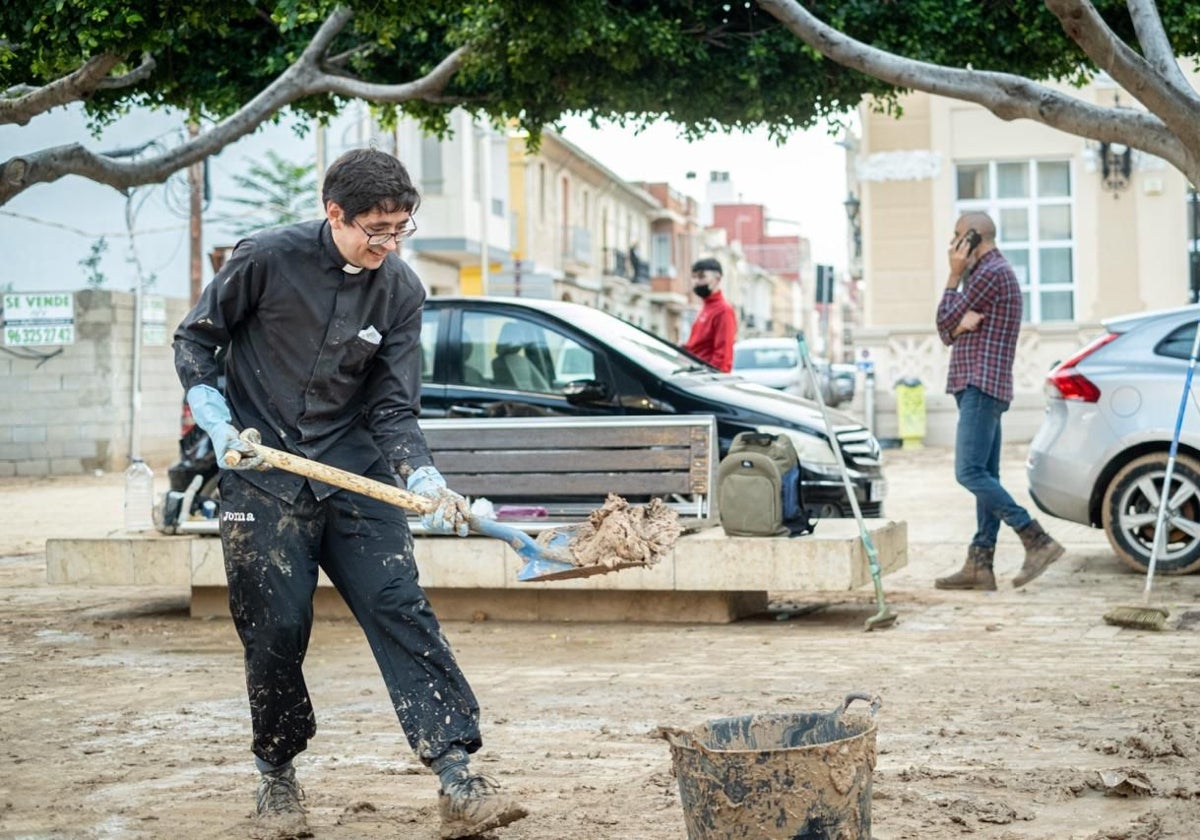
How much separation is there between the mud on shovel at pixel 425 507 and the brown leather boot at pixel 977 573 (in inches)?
230

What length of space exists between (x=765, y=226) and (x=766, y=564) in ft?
403

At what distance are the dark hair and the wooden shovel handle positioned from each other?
69 cm

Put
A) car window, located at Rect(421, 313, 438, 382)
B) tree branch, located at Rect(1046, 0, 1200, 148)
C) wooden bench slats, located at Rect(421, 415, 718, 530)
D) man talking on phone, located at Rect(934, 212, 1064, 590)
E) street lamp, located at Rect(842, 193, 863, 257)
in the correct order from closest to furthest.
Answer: tree branch, located at Rect(1046, 0, 1200, 148) → wooden bench slats, located at Rect(421, 415, 718, 530) → man talking on phone, located at Rect(934, 212, 1064, 590) → car window, located at Rect(421, 313, 438, 382) → street lamp, located at Rect(842, 193, 863, 257)

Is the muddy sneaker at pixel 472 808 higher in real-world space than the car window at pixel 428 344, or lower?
lower

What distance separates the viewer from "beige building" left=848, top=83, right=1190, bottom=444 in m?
27.3

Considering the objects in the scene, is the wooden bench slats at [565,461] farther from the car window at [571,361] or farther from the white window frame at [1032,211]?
the white window frame at [1032,211]

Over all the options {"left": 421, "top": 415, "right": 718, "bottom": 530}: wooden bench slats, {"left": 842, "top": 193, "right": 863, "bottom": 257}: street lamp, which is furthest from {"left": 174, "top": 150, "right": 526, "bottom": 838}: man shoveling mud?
{"left": 842, "top": 193, "right": 863, "bottom": 257}: street lamp

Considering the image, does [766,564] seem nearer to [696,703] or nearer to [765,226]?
[696,703]

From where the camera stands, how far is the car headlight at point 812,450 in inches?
409

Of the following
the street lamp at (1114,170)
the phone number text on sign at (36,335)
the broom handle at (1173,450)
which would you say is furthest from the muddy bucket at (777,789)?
the street lamp at (1114,170)

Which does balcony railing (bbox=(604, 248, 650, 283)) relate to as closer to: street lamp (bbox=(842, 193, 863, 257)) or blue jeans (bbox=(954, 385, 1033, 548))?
street lamp (bbox=(842, 193, 863, 257))

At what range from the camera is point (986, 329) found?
10180 millimetres

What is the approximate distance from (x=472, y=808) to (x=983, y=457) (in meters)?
5.99

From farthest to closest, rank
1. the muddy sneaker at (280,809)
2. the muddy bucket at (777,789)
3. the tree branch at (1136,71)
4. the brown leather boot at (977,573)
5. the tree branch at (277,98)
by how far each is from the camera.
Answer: the tree branch at (277,98) → the brown leather boot at (977,573) → the tree branch at (1136,71) → the muddy sneaker at (280,809) → the muddy bucket at (777,789)
